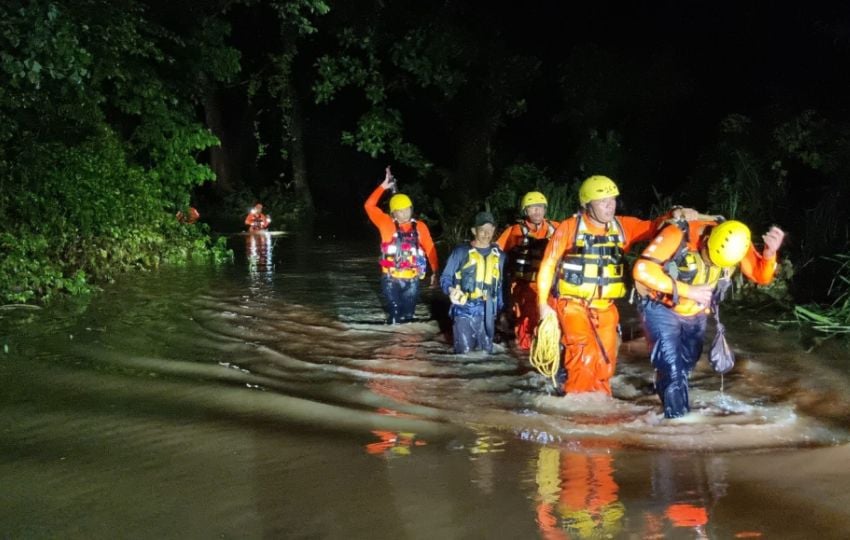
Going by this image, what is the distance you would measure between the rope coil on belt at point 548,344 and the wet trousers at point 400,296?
3.38 m

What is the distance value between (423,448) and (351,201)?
3575 centimetres

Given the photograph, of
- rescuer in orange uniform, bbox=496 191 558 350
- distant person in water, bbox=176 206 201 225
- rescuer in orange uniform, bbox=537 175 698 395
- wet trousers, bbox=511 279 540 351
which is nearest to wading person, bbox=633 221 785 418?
rescuer in orange uniform, bbox=537 175 698 395

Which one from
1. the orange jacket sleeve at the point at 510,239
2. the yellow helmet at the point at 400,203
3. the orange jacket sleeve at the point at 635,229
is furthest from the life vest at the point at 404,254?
the orange jacket sleeve at the point at 635,229

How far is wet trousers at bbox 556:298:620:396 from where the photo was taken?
282 inches

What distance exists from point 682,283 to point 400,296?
493 cm

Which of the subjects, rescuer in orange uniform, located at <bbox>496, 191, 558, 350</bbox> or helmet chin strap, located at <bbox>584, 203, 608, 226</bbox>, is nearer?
helmet chin strap, located at <bbox>584, 203, 608, 226</bbox>

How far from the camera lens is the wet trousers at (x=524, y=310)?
9406mm

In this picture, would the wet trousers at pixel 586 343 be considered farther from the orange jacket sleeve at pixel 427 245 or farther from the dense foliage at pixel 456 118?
the dense foliage at pixel 456 118

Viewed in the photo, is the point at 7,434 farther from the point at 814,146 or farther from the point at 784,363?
the point at 814,146

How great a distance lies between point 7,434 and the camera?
6207 millimetres

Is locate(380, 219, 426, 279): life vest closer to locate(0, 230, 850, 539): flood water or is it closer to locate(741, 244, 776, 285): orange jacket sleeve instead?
Result: locate(0, 230, 850, 539): flood water

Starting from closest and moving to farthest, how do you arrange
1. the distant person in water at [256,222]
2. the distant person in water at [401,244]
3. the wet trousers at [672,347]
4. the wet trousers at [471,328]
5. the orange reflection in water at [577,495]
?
the orange reflection in water at [577,495] → the wet trousers at [672,347] → the wet trousers at [471,328] → the distant person in water at [401,244] → the distant person in water at [256,222]

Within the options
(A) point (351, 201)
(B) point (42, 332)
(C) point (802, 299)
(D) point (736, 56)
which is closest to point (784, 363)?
(C) point (802, 299)

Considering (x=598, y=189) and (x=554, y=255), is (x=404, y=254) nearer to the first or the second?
(x=554, y=255)
